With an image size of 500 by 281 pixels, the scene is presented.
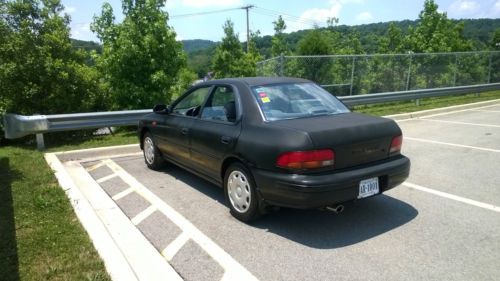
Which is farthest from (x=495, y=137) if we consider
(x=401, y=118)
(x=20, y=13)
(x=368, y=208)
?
(x=20, y=13)

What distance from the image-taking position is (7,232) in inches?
162

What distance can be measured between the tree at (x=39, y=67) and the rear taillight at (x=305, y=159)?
7.47 m

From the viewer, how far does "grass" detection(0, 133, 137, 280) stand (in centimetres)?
337

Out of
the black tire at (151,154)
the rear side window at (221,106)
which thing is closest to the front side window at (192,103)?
the rear side window at (221,106)

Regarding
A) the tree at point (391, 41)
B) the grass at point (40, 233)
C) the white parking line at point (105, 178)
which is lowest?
the white parking line at point (105, 178)

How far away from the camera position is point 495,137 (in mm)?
9148

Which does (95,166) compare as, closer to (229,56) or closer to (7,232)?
(7,232)

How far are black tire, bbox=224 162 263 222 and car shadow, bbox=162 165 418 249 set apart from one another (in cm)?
17

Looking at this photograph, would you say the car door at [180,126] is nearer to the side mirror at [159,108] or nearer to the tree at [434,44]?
the side mirror at [159,108]

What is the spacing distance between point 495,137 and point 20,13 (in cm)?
1162

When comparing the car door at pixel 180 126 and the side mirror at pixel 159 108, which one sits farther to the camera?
the side mirror at pixel 159 108

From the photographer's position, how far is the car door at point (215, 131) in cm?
465

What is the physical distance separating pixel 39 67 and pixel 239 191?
7.09m

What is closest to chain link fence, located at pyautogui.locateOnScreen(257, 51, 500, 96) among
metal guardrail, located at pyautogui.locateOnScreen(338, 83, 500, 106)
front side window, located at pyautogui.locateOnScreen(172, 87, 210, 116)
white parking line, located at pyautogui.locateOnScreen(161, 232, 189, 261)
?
metal guardrail, located at pyautogui.locateOnScreen(338, 83, 500, 106)
